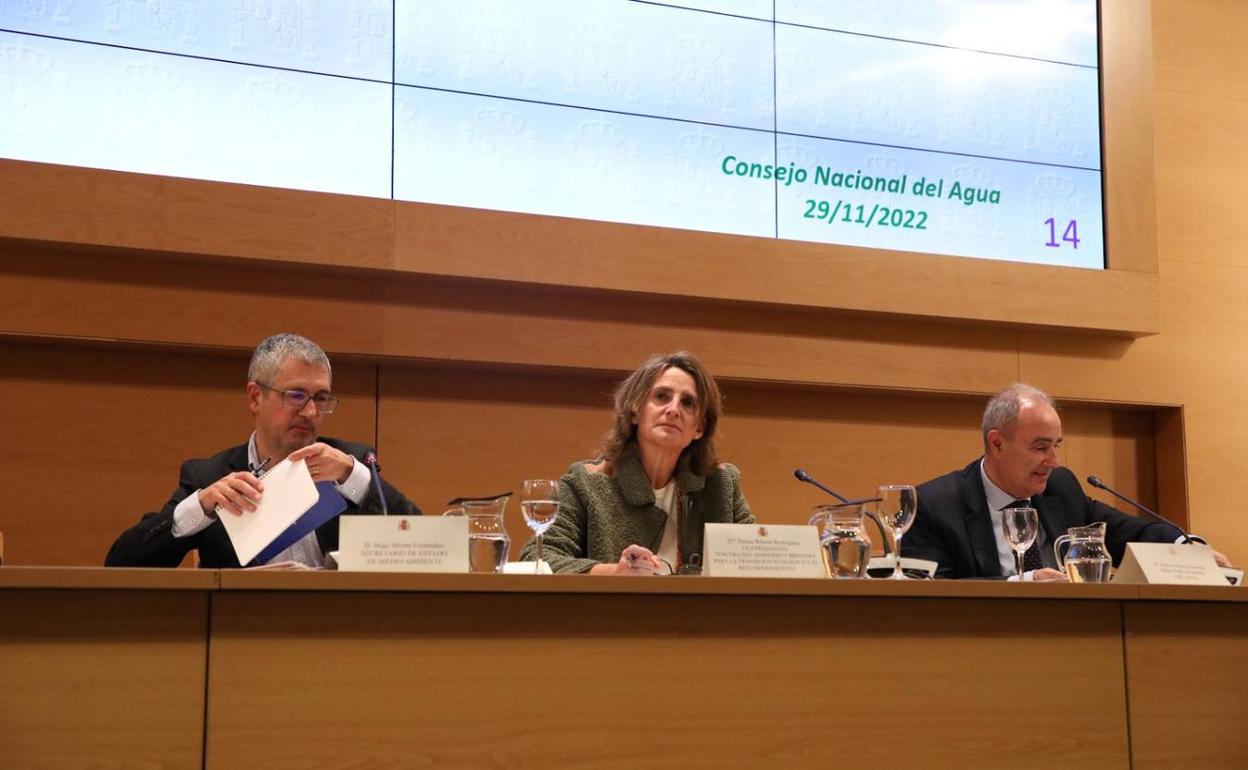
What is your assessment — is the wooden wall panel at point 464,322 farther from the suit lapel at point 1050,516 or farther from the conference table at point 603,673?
the conference table at point 603,673

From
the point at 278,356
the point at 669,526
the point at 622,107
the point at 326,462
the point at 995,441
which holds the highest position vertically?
the point at 622,107

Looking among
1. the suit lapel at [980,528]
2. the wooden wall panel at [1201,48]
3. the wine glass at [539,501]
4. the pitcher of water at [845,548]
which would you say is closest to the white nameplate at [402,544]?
the wine glass at [539,501]

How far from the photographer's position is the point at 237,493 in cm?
202

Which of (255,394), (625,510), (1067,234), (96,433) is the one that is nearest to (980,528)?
(625,510)

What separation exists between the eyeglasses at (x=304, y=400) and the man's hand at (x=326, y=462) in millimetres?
313

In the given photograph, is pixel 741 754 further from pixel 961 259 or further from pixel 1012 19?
pixel 1012 19

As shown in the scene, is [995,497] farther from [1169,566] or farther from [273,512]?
[273,512]

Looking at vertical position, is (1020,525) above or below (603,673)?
above

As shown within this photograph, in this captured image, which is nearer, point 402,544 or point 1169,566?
point 402,544

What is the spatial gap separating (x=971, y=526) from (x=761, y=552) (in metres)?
1.43

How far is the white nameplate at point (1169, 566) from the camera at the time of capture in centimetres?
225

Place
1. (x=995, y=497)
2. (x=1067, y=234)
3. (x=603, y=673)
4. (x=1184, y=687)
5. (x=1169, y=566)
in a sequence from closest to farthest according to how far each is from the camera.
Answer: (x=603, y=673)
(x=1184, y=687)
(x=1169, y=566)
(x=995, y=497)
(x=1067, y=234)

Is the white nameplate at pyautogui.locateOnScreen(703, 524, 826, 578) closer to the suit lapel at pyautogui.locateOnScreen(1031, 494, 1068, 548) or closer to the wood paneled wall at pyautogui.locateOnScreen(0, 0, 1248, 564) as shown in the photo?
the suit lapel at pyautogui.locateOnScreen(1031, 494, 1068, 548)

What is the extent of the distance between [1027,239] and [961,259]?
0.36 metres
